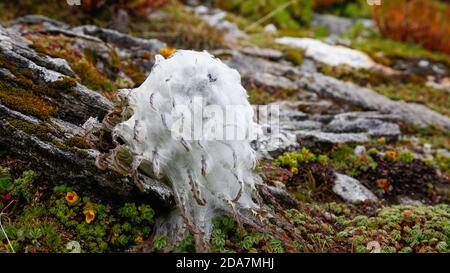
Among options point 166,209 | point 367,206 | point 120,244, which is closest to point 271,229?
point 166,209

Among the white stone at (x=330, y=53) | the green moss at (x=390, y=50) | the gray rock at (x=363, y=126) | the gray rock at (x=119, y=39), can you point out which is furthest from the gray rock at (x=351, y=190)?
the green moss at (x=390, y=50)

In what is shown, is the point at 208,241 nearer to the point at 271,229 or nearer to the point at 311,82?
the point at 271,229

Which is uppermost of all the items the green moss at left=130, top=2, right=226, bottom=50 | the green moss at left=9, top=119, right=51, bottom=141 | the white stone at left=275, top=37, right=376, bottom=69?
the green moss at left=9, top=119, right=51, bottom=141

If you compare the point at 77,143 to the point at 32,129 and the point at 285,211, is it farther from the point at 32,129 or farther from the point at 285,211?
the point at 285,211

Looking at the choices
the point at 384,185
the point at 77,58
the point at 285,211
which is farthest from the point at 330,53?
the point at 285,211

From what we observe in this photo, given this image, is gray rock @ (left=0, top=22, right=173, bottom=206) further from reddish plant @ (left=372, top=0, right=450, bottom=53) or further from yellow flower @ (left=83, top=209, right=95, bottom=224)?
reddish plant @ (left=372, top=0, right=450, bottom=53)

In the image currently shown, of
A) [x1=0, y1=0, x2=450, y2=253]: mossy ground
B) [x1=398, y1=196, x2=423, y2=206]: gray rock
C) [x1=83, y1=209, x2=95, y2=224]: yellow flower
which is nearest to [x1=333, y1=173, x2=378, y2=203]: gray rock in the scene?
[x1=0, y1=0, x2=450, y2=253]: mossy ground
